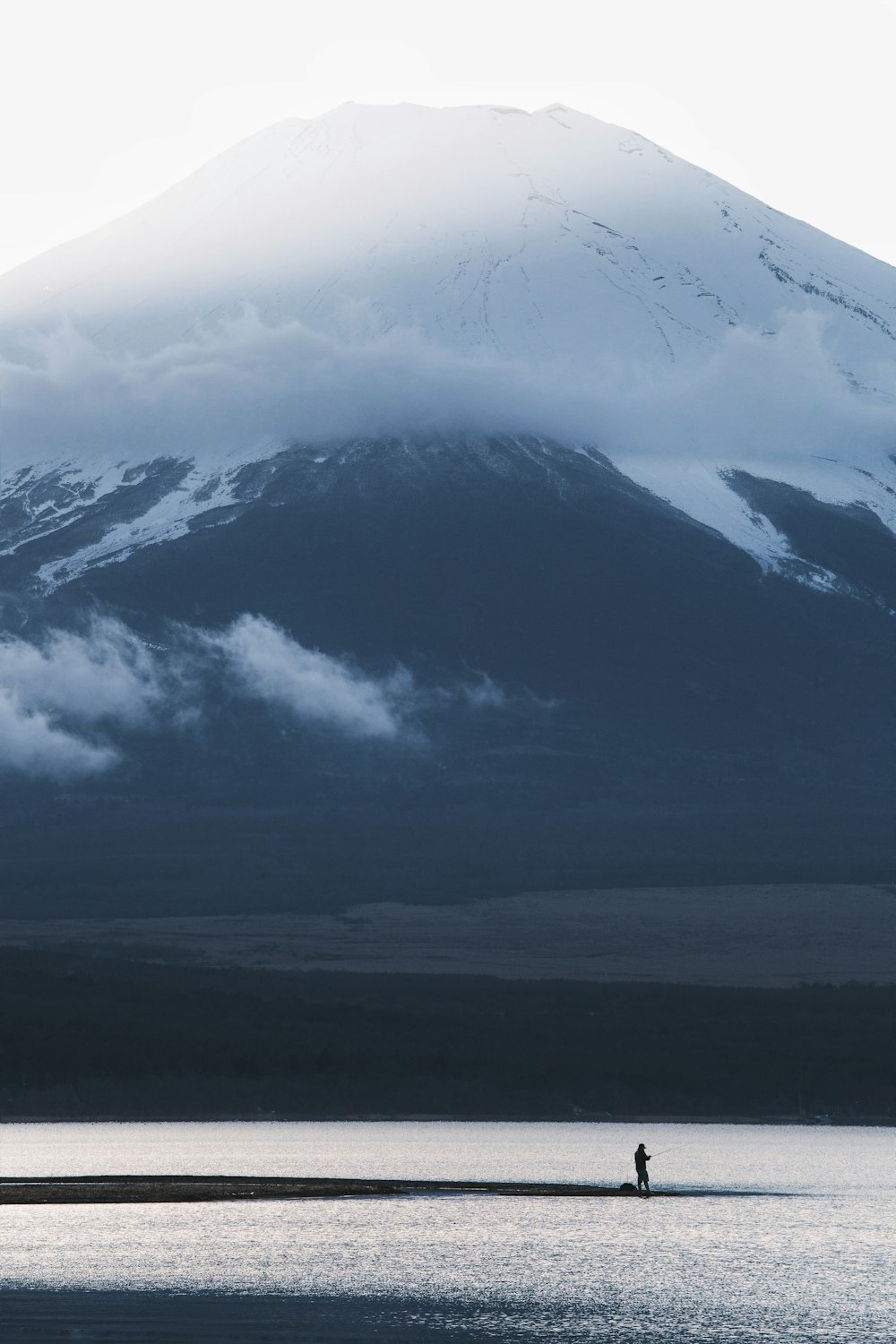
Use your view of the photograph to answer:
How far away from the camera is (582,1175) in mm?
143375

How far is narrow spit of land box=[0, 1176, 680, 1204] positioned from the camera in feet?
309

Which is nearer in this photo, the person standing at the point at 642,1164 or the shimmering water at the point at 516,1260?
the shimmering water at the point at 516,1260

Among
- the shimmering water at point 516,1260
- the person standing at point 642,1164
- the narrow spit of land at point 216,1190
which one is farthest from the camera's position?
the person standing at point 642,1164

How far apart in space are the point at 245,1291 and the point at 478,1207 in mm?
41409

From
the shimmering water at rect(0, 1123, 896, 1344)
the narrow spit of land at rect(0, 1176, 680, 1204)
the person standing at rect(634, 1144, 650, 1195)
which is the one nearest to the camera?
the shimmering water at rect(0, 1123, 896, 1344)

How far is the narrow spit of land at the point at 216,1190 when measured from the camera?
309ft

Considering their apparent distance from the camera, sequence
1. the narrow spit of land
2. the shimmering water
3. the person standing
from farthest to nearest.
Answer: the person standing → the narrow spit of land → the shimmering water

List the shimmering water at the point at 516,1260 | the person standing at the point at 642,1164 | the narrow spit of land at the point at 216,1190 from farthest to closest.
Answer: the person standing at the point at 642,1164 < the narrow spit of land at the point at 216,1190 < the shimmering water at the point at 516,1260

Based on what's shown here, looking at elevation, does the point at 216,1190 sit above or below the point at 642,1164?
below

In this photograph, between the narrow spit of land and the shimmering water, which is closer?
the shimmering water

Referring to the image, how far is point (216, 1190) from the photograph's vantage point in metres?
102

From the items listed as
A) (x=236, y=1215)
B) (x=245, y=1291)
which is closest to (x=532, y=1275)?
(x=245, y=1291)

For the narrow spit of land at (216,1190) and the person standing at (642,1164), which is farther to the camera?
the person standing at (642,1164)

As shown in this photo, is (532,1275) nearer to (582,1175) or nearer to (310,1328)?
(310,1328)
